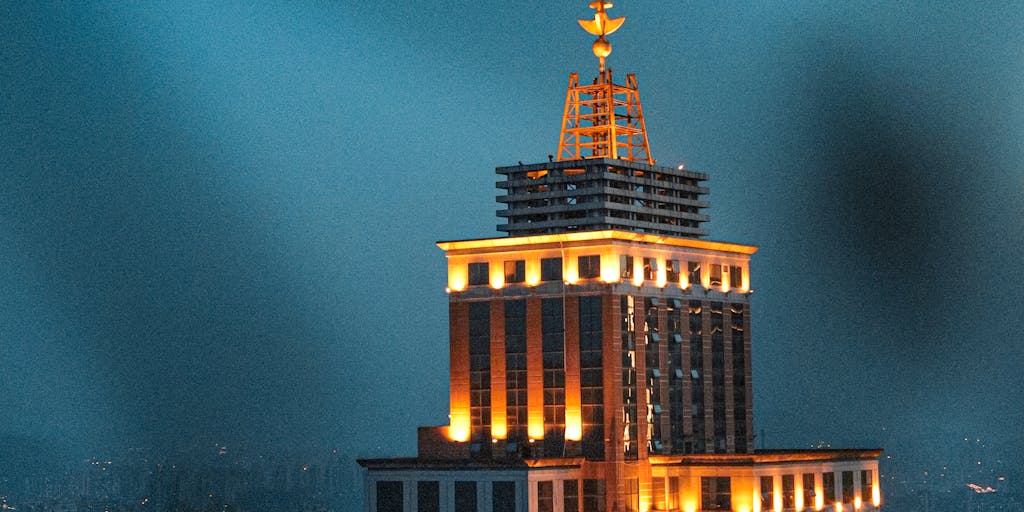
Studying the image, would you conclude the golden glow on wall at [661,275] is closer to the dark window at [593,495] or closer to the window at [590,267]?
the window at [590,267]

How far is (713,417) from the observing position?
410 ft

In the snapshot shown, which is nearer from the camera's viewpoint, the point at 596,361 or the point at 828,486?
the point at 596,361

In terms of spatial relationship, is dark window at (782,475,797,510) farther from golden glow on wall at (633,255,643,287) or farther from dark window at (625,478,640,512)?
golden glow on wall at (633,255,643,287)

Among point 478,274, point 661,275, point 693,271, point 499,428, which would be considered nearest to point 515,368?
point 499,428

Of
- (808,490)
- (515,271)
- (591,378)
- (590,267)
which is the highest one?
(590,267)

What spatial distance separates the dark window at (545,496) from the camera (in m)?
114

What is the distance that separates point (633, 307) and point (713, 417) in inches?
437

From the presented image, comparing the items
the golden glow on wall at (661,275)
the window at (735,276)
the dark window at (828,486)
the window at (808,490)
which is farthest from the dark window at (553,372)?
the dark window at (828,486)

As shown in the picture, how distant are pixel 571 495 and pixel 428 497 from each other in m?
8.79

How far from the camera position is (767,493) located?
11962 cm

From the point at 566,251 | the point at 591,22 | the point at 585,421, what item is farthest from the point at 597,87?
the point at 585,421

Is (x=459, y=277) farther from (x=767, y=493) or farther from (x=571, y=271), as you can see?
(x=767, y=493)

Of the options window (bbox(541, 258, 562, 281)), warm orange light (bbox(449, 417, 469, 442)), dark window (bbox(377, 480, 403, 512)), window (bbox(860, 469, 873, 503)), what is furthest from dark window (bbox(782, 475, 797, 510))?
dark window (bbox(377, 480, 403, 512))

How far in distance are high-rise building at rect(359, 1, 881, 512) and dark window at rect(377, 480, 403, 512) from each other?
0.09 meters
